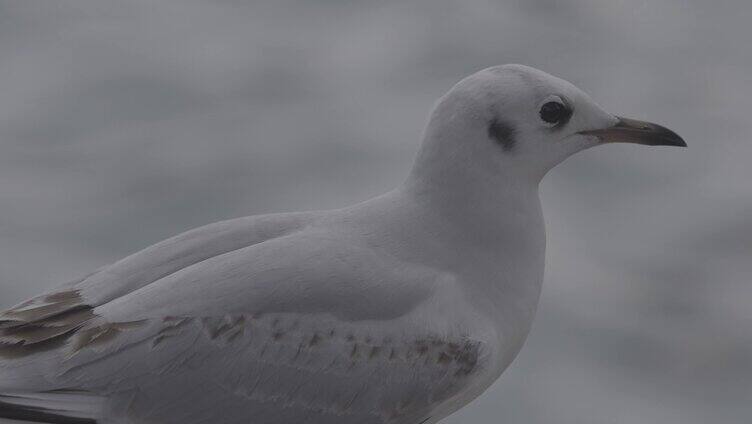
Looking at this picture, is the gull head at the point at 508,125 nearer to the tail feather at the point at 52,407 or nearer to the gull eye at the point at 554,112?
the gull eye at the point at 554,112

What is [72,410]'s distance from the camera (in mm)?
2395

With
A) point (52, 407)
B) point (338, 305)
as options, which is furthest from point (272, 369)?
point (52, 407)

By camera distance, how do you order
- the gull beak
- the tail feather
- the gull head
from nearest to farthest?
1. the tail feather
2. the gull head
3. the gull beak

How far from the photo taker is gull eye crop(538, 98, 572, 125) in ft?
8.45

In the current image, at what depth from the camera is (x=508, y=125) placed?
8.42 ft

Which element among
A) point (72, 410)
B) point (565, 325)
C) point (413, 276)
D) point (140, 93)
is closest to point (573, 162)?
point (565, 325)

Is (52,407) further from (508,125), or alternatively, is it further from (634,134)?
(634,134)

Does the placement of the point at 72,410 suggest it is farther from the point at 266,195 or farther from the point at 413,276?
the point at 266,195

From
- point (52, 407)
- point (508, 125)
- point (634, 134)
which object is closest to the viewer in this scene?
point (52, 407)

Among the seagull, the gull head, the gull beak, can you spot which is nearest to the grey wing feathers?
the seagull

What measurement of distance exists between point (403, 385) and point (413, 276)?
0.20 metres

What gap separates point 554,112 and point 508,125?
9 cm

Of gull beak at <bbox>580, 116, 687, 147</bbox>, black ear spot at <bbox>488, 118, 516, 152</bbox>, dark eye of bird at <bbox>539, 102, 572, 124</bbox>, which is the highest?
gull beak at <bbox>580, 116, 687, 147</bbox>

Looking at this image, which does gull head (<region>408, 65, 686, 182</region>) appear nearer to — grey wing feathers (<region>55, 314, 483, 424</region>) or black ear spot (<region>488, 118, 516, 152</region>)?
black ear spot (<region>488, 118, 516, 152</region>)
